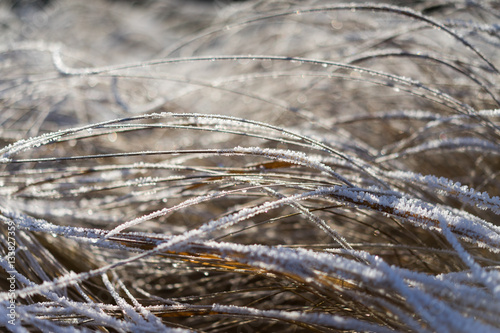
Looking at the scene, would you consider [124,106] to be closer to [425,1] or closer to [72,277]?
[72,277]

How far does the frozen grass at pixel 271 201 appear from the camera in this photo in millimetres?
428

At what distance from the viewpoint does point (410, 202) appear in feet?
1.61

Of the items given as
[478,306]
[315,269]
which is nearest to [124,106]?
[315,269]

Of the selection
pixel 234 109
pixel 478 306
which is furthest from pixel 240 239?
pixel 234 109

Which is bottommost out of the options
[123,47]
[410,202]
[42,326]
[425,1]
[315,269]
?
[42,326]

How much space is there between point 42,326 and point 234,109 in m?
1.05

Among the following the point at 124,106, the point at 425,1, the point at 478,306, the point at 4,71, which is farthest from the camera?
the point at 4,71

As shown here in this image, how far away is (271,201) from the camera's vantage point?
2.28 ft

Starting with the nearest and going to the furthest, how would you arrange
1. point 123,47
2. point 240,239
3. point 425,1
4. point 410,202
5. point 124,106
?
point 410,202, point 240,239, point 124,106, point 425,1, point 123,47

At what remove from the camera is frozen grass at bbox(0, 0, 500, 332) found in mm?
428

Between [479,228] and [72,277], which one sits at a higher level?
[479,228]

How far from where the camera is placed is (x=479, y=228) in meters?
0.45

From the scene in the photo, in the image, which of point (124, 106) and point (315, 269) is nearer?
point (315, 269)

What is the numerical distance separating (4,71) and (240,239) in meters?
1.02
